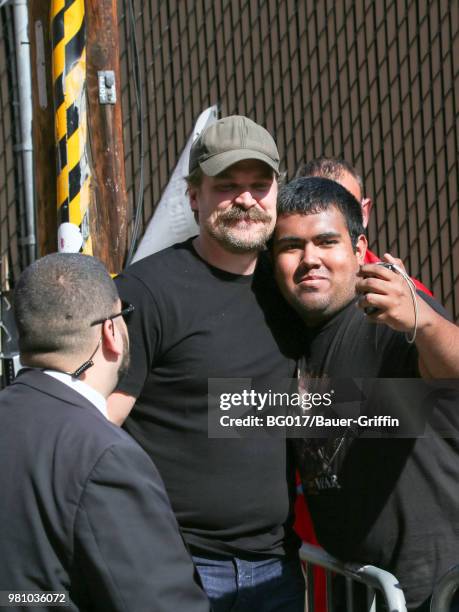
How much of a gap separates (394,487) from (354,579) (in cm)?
36

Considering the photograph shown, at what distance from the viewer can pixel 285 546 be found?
3.11 m

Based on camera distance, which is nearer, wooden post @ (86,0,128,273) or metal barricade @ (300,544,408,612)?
metal barricade @ (300,544,408,612)

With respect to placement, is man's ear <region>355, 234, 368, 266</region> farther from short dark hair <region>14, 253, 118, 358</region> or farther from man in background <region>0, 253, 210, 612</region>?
man in background <region>0, 253, 210, 612</region>

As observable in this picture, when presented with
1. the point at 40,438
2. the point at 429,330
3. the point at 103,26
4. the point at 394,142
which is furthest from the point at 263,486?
the point at 394,142

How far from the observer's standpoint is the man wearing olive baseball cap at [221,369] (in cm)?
291

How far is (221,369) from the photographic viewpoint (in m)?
2.93

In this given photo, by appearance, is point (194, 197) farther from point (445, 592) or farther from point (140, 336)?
point (445, 592)

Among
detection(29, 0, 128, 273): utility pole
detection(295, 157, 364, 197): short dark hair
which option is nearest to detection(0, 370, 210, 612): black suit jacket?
detection(29, 0, 128, 273): utility pole

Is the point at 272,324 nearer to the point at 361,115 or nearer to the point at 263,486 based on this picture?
the point at 263,486

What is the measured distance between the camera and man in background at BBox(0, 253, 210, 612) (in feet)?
6.49

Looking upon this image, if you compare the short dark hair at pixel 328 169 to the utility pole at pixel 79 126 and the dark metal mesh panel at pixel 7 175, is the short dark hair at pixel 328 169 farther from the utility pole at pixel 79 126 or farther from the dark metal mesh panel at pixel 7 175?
the dark metal mesh panel at pixel 7 175

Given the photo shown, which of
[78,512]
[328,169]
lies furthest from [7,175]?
[78,512]

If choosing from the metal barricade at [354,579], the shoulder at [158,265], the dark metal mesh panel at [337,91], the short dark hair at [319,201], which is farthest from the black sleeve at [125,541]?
the dark metal mesh panel at [337,91]

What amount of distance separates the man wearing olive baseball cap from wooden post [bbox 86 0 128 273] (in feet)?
4.22
